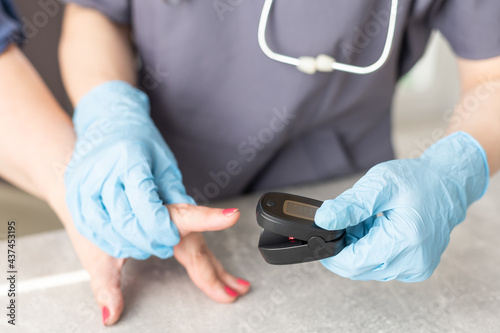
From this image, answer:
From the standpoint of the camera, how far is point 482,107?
808 millimetres

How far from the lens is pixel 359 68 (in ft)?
2.51

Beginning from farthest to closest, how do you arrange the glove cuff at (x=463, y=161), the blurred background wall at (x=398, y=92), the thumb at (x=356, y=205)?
the blurred background wall at (x=398, y=92) → the glove cuff at (x=463, y=161) → the thumb at (x=356, y=205)

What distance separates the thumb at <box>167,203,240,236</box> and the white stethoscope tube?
0.91ft

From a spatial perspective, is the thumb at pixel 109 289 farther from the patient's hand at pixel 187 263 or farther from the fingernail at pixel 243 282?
the fingernail at pixel 243 282

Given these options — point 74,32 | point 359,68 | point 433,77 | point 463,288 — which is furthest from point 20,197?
point 433,77

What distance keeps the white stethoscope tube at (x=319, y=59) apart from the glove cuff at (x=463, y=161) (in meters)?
0.16

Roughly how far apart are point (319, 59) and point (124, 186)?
0.35 meters

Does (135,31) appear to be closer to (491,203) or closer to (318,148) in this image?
(318,148)

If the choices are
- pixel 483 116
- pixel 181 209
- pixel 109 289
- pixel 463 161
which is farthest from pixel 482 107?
pixel 109 289

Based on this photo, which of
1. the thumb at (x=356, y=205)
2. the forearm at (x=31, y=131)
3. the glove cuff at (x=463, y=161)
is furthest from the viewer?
the forearm at (x=31, y=131)

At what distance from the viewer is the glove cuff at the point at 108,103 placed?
748mm

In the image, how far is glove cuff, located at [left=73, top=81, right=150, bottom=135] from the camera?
0.75m

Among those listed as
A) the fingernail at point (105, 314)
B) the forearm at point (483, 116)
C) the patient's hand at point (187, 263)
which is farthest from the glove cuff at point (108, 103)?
the forearm at point (483, 116)

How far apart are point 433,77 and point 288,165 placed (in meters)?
1.45
